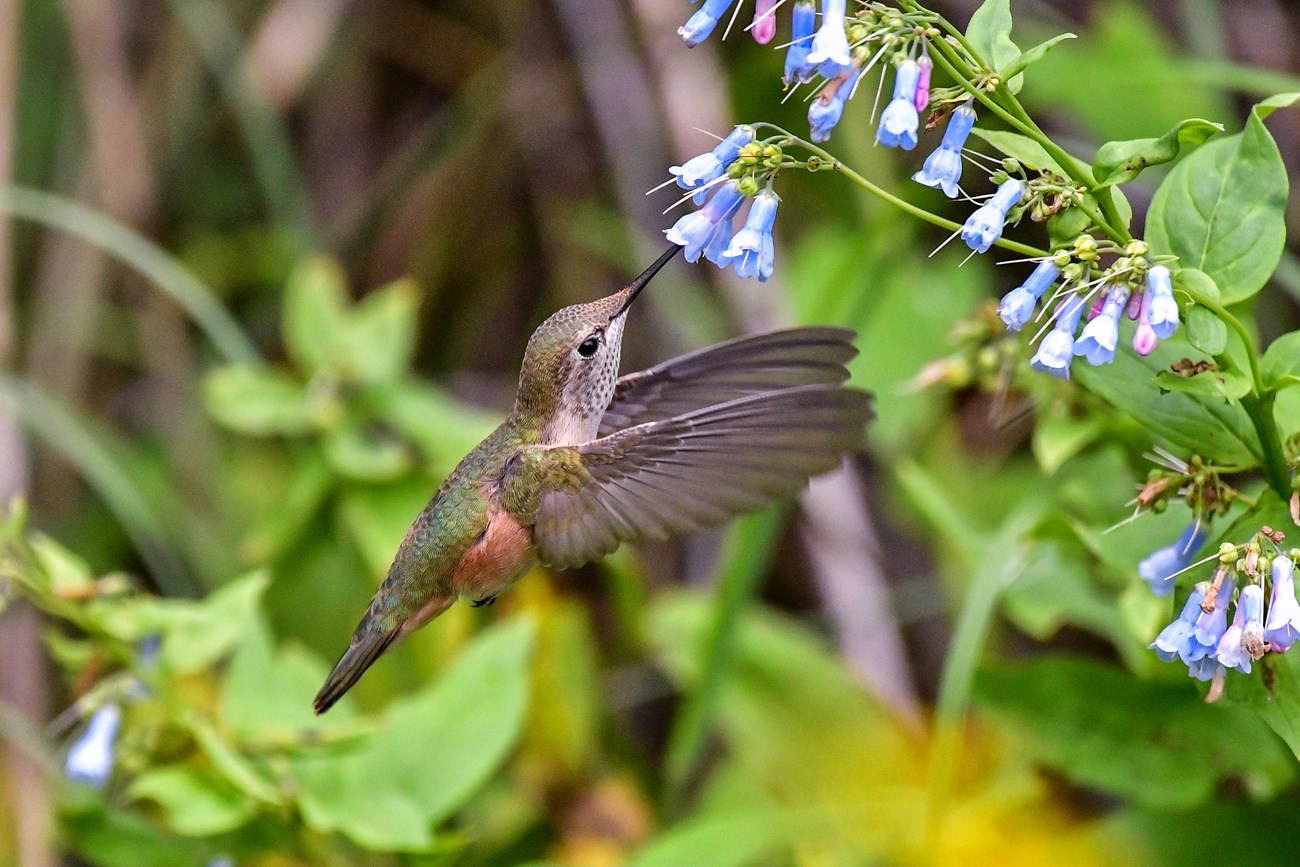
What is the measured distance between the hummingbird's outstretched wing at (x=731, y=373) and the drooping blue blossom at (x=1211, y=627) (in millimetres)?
644

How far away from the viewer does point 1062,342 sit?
1.71 meters

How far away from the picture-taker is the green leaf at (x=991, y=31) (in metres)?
1.74

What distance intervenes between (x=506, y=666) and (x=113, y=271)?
11.0 feet

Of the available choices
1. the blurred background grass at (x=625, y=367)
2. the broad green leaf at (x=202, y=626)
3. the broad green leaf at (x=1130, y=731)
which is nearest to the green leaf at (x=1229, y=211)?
the blurred background grass at (x=625, y=367)

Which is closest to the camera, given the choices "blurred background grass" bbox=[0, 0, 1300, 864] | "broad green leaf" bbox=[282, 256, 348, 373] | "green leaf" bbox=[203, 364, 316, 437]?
"blurred background grass" bbox=[0, 0, 1300, 864]

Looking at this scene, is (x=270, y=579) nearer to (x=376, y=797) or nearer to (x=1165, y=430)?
(x=376, y=797)

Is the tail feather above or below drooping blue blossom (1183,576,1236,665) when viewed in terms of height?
above

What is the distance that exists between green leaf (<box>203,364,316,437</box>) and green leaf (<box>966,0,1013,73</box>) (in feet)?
8.42

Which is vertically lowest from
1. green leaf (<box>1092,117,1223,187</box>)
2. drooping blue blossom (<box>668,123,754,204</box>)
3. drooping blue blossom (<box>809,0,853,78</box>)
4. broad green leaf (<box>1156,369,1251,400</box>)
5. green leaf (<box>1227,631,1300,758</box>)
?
green leaf (<box>1227,631,1300,758</box>)

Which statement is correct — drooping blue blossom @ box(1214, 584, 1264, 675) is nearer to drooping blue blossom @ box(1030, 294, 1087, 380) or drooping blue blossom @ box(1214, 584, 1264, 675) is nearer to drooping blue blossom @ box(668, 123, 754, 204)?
drooping blue blossom @ box(1030, 294, 1087, 380)

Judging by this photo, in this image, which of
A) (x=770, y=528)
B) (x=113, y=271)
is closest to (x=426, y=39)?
(x=113, y=271)

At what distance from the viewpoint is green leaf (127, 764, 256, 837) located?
8.82 feet

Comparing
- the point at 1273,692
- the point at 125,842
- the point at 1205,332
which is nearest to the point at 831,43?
the point at 1205,332

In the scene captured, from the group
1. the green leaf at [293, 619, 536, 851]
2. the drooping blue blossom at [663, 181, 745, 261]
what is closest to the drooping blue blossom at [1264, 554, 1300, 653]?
the drooping blue blossom at [663, 181, 745, 261]
